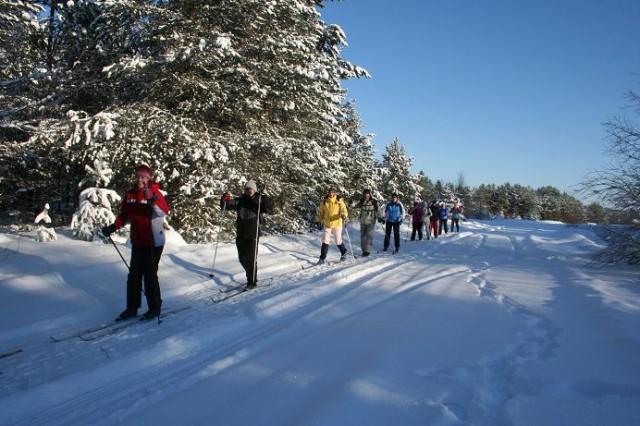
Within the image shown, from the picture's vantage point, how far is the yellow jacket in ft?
35.3

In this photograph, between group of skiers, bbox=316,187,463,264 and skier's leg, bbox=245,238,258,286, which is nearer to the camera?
skier's leg, bbox=245,238,258,286

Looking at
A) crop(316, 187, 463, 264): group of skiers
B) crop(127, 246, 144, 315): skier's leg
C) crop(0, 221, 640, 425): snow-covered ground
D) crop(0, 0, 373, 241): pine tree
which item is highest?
crop(0, 0, 373, 241): pine tree

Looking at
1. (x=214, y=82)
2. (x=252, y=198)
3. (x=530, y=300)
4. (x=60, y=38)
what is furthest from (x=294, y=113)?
(x=530, y=300)

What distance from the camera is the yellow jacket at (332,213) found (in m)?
10.8

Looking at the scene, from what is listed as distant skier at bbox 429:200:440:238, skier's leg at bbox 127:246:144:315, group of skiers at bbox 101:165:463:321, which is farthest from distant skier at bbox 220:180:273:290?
distant skier at bbox 429:200:440:238

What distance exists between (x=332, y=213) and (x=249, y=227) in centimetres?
374

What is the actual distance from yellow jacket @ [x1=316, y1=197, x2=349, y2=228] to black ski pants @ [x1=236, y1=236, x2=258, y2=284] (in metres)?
3.68

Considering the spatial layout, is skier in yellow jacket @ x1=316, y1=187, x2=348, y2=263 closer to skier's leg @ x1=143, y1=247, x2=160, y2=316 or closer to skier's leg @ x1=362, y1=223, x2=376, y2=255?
skier's leg @ x1=362, y1=223, x2=376, y2=255

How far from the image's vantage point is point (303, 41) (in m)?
12.4

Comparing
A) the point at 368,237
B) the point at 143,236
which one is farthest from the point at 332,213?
the point at 143,236

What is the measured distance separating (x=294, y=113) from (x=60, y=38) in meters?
A: 8.11

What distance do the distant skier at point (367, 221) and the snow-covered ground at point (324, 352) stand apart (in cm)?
470

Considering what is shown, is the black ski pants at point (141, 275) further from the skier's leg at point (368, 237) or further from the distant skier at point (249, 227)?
the skier's leg at point (368, 237)

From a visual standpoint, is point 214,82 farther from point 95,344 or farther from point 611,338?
point 611,338
